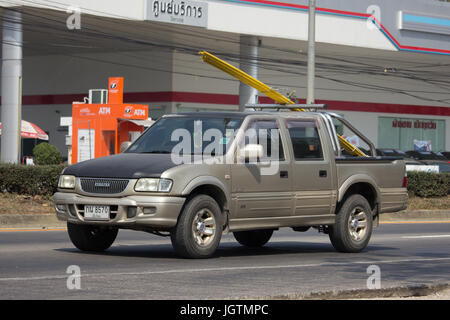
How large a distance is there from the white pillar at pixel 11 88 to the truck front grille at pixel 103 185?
26566mm

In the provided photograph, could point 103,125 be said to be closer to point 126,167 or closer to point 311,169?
point 311,169

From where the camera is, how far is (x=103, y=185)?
11.2 m

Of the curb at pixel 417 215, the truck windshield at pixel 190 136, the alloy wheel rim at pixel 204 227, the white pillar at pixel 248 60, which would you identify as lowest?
the curb at pixel 417 215

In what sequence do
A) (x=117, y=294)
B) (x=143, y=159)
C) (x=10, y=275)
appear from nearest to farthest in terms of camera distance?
1. (x=117, y=294)
2. (x=10, y=275)
3. (x=143, y=159)

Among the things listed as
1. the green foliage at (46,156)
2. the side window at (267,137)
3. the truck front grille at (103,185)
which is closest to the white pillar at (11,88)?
the green foliage at (46,156)

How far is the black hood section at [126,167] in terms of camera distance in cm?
1107

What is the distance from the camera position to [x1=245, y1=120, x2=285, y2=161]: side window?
1227cm

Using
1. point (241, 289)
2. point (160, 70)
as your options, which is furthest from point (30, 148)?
point (241, 289)

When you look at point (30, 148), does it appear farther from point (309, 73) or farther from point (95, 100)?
point (309, 73)

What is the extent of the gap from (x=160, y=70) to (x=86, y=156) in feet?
52.4

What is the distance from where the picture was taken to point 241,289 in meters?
8.55

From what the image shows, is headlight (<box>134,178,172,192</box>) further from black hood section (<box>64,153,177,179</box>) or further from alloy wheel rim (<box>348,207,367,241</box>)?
alloy wheel rim (<box>348,207,367,241</box>)

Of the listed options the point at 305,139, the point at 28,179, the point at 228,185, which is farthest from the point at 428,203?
the point at 228,185

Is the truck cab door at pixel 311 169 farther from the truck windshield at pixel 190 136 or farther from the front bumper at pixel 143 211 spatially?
the front bumper at pixel 143 211
